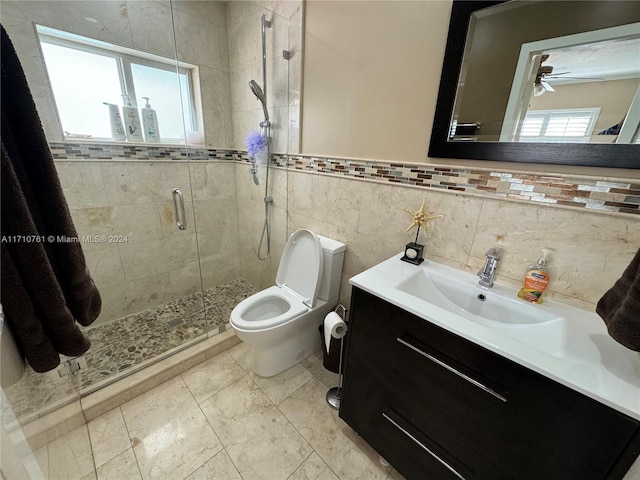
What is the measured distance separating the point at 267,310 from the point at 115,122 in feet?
5.31

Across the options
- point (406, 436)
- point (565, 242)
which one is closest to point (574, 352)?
point (565, 242)

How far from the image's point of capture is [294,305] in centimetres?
155

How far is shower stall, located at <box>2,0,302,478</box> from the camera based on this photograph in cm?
149

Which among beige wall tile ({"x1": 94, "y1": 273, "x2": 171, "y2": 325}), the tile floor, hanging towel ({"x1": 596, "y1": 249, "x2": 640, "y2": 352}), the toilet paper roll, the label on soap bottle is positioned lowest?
the tile floor

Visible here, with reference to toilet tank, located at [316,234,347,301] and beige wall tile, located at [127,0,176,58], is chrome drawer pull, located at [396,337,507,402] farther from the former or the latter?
beige wall tile, located at [127,0,176,58]

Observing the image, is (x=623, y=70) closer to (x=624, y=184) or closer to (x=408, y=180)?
Result: (x=624, y=184)

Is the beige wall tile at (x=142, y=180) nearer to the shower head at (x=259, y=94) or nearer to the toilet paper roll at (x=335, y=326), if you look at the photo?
the shower head at (x=259, y=94)

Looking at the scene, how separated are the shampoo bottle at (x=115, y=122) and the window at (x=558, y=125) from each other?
2266 mm

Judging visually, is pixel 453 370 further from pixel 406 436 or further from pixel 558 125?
pixel 558 125

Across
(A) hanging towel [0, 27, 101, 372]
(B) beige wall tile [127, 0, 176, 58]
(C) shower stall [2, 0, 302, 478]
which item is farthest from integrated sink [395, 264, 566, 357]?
(B) beige wall tile [127, 0, 176, 58]

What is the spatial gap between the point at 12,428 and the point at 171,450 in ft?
2.97

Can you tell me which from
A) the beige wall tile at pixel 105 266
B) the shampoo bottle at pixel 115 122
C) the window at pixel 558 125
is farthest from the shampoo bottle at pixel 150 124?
the window at pixel 558 125

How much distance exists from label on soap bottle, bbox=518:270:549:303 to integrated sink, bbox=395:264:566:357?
0.03 m

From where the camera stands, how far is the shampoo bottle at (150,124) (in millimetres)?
1812
